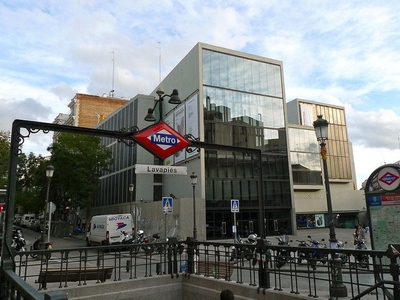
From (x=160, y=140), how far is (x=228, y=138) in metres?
28.8

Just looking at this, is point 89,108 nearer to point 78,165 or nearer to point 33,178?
point 33,178

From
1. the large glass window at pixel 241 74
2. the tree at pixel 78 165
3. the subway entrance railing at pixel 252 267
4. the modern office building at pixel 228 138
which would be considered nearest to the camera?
the subway entrance railing at pixel 252 267

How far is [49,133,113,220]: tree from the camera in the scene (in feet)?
137

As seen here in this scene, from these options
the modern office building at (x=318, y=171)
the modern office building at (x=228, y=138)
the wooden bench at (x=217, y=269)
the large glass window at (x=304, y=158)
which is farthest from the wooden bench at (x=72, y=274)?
the large glass window at (x=304, y=158)

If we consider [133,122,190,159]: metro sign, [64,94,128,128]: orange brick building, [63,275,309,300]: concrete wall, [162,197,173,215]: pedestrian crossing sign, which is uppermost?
[64,94,128,128]: orange brick building

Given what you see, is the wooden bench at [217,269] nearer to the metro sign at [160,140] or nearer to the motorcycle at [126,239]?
the metro sign at [160,140]

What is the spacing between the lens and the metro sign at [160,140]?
802cm

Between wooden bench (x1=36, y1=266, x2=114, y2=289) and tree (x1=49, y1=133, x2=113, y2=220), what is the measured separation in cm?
3432

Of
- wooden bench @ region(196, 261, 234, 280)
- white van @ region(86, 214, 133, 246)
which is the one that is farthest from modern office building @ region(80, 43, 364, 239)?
wooden bench @ region(196, 261, 234, 280)

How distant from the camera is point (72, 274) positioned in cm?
845

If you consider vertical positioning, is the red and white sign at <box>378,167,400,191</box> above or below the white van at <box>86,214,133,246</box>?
above

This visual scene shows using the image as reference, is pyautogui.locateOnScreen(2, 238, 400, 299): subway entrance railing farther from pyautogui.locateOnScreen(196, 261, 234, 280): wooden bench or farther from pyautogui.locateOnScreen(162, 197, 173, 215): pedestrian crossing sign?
pyautogui.locateOnScreen(162, 197, 173, 215): pedestrian crossing sign

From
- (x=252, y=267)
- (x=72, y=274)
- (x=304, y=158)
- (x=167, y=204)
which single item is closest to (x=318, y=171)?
(x=304, y=158)

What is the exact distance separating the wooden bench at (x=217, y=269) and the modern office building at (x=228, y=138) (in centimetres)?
2270
